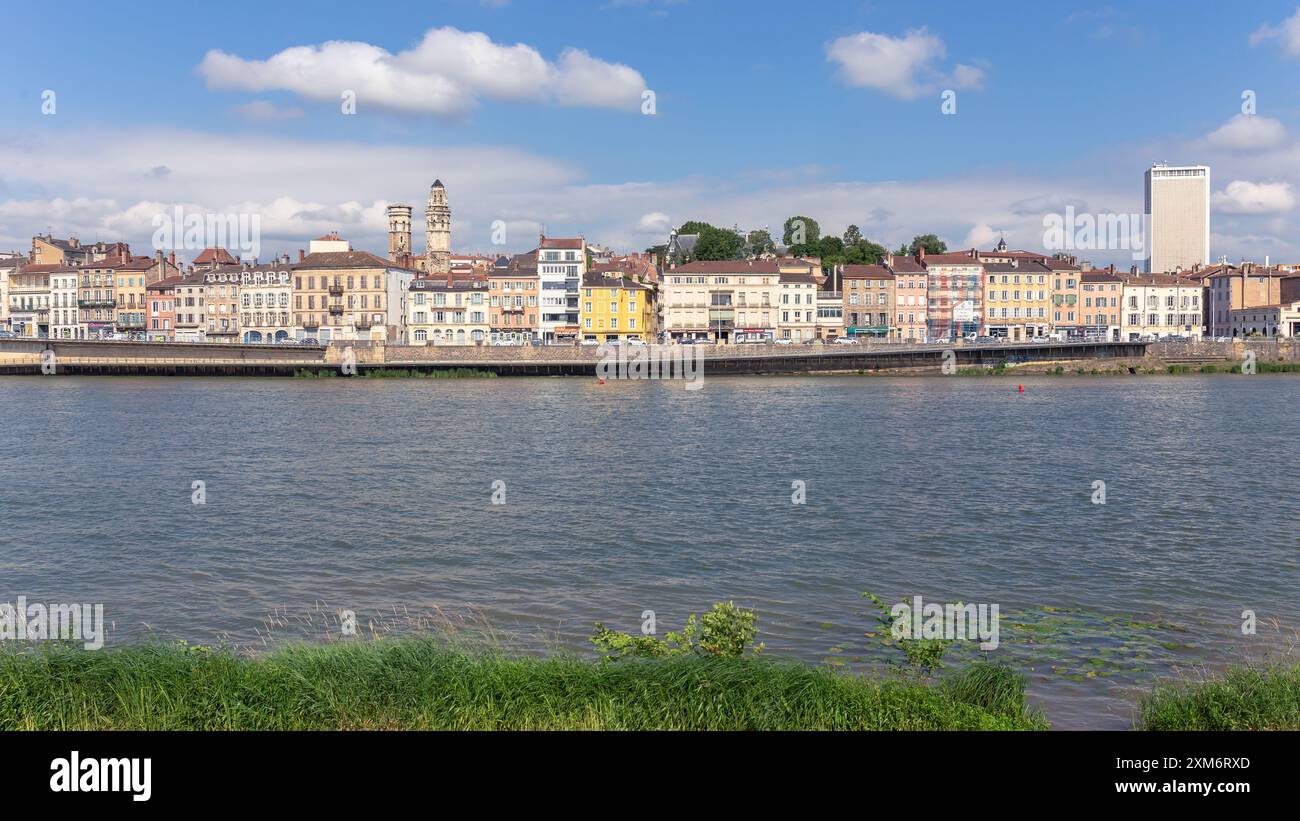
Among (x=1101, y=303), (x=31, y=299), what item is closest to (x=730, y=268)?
(x=1101, y=303)

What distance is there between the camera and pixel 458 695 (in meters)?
10.1

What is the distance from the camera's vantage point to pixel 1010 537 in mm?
22688

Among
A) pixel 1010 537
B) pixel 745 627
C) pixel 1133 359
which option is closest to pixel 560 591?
pixel 745 627

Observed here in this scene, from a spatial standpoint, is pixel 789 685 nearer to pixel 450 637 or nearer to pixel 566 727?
pixel 566 727

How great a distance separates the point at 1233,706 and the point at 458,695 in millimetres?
7409

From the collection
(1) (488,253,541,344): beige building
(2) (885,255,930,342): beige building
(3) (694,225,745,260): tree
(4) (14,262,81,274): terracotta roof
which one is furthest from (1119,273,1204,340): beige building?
(4) (14,262,81,274): terracotta roof

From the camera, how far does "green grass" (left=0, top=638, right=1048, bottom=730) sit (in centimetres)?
960

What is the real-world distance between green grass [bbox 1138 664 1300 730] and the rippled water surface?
1060 millimetres

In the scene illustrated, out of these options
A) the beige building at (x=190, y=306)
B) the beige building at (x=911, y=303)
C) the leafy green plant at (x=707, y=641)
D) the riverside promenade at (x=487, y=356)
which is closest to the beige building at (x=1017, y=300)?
the beige building at (x=911, y=303)

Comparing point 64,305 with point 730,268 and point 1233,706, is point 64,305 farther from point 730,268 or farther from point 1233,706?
point 1233,706

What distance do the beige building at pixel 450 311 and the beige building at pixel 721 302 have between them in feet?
62.4

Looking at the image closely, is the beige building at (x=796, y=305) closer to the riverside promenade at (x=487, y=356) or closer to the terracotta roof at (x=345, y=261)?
the riverside promenade at (x=487, y=356)

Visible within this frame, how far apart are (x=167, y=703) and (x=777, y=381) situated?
7811cm

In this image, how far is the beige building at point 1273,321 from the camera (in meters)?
116
